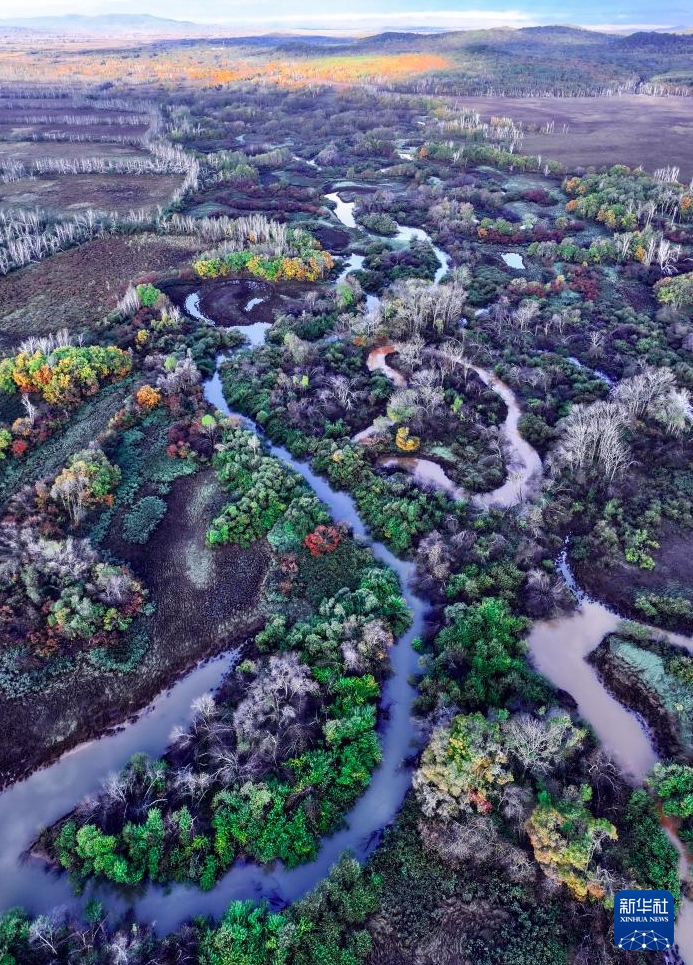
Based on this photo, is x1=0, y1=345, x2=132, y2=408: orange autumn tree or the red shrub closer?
the red shrub

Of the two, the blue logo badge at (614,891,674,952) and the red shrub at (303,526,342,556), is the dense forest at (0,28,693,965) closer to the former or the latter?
the red shrub at (303,526,342,556)

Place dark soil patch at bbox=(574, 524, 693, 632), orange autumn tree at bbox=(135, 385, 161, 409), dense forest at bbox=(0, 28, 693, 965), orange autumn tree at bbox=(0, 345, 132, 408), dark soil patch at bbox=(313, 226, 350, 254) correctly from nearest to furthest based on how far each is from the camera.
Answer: dense forest at bbox=(0, 28, 693, 965), dark soil patch at bbox=(574, 524, 693, 632), orange autumn tree at bbox=(135, 385, 161, 409), orange autumn tree at bbox=(0, 345, 132, 408), dark soil patch at bbox=(313, 226, 350, 254)

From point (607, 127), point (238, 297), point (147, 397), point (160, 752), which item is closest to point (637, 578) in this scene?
point (160, 752)

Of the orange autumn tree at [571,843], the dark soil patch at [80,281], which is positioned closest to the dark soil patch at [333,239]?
the dark soil patch at [80,281]

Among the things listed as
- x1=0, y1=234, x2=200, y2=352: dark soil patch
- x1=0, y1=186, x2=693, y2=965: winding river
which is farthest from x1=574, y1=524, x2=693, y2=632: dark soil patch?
x1=0, y1=234, x2=200, y2=352: dark soil patch

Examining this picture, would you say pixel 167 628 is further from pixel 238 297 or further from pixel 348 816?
pixel 238 297

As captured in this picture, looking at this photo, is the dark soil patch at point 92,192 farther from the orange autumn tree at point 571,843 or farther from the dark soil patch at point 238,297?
the orange autumn tree at point 571,843

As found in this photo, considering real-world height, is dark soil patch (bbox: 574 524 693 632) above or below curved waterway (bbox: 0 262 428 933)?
above
